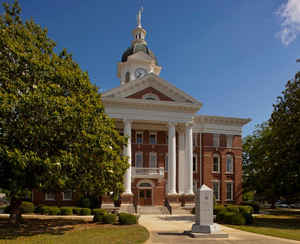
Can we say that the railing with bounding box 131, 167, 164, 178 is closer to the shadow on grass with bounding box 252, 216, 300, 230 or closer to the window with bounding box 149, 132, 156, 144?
the window with bounding box 149, 132, 156, 144

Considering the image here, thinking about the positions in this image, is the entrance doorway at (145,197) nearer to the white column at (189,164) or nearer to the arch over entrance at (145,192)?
the arch over entrance at (145,192)

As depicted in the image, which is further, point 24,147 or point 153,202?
point 153,202

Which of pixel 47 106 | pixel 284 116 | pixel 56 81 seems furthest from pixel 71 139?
pixel 284 116

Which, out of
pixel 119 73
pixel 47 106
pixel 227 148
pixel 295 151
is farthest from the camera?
pixel 119 73

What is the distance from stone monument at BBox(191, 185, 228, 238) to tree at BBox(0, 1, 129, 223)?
603cm

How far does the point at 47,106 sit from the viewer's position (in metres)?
16.1

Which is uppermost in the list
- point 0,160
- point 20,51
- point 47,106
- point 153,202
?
point 20,51

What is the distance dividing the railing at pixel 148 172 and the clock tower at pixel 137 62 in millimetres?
16542

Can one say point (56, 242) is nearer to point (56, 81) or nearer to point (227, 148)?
point (56, 81)

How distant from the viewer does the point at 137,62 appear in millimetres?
48656

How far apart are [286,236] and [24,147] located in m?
16.4

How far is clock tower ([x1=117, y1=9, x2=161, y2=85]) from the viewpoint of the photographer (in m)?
48.4

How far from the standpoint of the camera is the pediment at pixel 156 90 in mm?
36219

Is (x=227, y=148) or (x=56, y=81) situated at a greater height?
(x=56, y=81)
